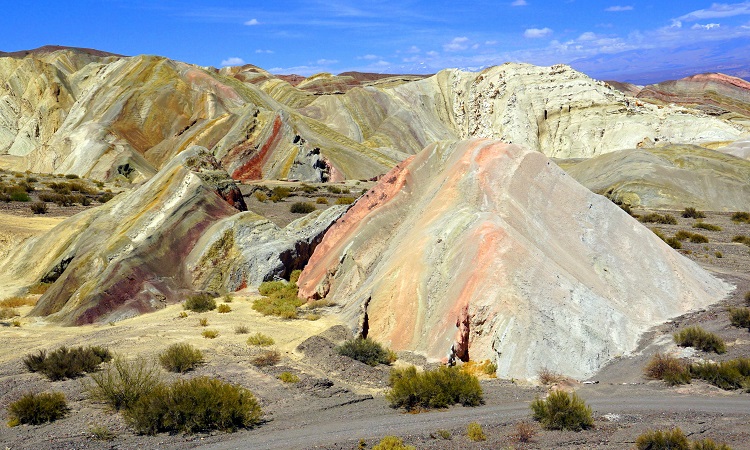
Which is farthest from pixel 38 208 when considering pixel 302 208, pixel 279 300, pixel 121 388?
pixel 121 388

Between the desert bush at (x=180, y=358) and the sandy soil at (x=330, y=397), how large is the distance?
0.25 meters

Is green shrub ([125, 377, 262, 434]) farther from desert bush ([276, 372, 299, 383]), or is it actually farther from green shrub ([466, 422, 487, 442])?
green shrub ([466, 422, 487, 442])

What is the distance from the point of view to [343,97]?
75.1 m

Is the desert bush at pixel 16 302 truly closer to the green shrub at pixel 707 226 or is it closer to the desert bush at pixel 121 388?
the desert bush at pixel 121 388

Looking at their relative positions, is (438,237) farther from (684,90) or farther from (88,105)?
(684,90)

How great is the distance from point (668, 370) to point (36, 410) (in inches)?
409

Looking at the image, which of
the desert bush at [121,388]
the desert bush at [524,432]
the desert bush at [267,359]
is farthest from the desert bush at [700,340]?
the desert bush at [121,388]

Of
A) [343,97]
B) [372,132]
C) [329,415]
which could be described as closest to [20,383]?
[329,415]

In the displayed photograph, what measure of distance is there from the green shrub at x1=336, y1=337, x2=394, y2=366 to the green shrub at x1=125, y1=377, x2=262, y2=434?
10.1 feet

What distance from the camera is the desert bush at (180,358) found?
469 inches

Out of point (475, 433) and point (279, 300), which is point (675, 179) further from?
point (475, 433)

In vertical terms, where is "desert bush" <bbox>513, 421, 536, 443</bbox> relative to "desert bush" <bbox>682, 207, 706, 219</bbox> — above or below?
below

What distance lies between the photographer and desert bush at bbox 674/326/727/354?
12.5m

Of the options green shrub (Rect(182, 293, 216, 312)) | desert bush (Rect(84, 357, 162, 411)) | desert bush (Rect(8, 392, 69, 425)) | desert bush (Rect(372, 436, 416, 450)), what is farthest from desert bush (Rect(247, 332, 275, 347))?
desert bush (Rect(372, 436, 416, 450))
